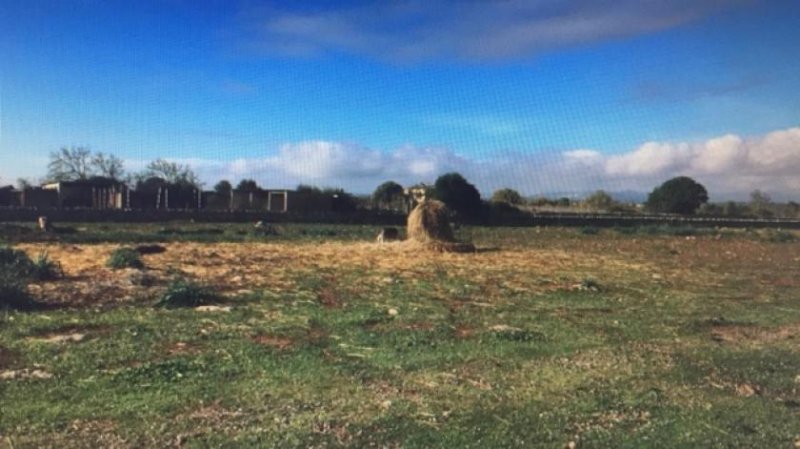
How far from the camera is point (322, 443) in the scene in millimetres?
4652

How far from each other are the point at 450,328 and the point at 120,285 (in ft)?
18.9

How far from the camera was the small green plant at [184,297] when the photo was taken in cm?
997

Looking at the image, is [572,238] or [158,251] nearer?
[158,251]

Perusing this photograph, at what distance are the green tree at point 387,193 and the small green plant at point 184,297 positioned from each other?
40.6 m

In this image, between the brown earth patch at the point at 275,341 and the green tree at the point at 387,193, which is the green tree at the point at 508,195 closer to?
the green tree at the point at 387,193

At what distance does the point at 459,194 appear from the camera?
151ft

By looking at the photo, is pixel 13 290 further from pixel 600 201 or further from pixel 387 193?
pixel 600 201

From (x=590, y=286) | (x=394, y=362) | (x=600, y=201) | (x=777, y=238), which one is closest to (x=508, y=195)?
(x=600, y=201)

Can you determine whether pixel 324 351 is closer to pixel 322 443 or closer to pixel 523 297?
pixel 322 443

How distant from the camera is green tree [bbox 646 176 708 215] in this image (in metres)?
64.7

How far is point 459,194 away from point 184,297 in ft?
121

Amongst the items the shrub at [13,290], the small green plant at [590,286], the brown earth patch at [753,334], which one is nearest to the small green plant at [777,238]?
the small green plant at [590,286]

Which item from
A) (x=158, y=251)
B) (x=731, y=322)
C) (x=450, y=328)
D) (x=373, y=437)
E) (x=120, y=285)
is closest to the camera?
(x=373, y=437)

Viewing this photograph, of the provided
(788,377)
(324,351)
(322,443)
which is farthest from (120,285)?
(788,377)
